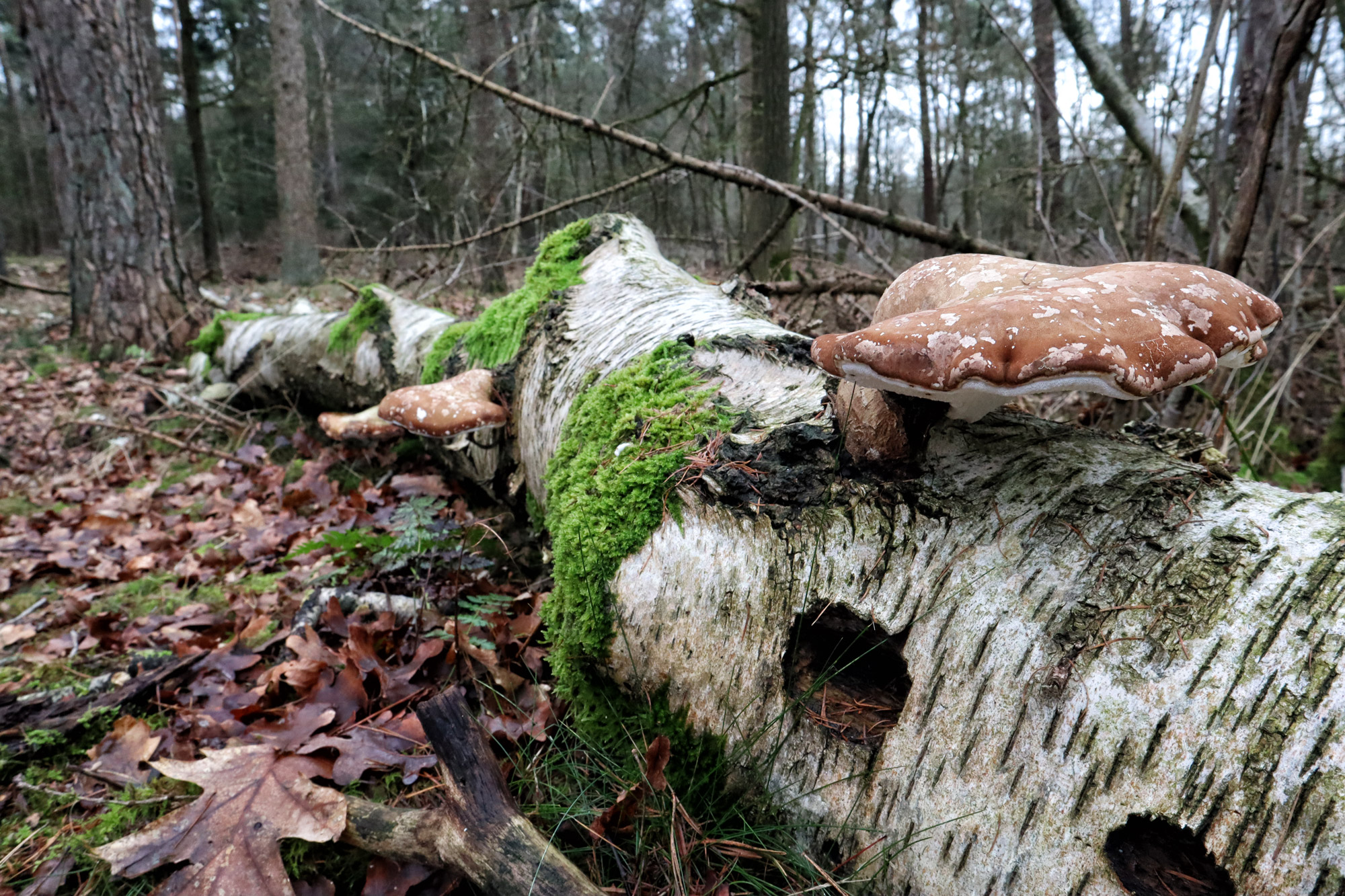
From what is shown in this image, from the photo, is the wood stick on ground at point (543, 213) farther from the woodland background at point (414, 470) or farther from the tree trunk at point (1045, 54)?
the tree trunk at point (1045, 54)

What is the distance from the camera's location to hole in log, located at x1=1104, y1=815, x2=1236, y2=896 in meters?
1.11

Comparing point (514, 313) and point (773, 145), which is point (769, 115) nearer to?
point (773, 145)

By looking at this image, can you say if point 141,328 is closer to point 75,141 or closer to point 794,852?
point 75,141

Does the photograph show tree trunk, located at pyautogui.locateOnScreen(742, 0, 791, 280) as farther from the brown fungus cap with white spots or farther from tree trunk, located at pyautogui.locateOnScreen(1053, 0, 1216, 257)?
the brown fungus cap with white spots

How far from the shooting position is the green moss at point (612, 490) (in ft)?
6.13

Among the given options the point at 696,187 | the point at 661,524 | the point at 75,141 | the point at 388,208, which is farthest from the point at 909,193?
the point at 661,524

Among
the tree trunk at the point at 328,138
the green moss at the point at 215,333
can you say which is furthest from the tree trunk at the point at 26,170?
the green moss at the point at 215,333

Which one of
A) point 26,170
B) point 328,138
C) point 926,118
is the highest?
point 328,138

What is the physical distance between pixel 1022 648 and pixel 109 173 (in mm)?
8705

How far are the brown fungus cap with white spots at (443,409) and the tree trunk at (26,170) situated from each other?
2675cm

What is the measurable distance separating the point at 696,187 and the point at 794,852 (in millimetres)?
6092

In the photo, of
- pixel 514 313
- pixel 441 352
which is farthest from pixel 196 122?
pixel 514 313

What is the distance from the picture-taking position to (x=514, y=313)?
11.8 ft

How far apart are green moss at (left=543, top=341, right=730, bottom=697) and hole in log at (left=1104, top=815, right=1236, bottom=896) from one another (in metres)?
1.18
